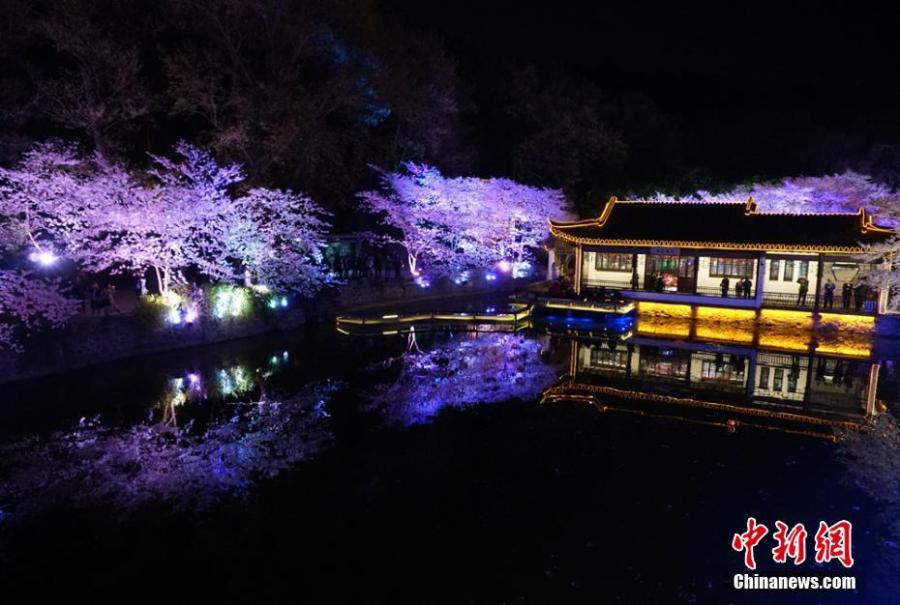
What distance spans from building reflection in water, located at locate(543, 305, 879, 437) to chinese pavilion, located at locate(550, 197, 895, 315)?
2185mm

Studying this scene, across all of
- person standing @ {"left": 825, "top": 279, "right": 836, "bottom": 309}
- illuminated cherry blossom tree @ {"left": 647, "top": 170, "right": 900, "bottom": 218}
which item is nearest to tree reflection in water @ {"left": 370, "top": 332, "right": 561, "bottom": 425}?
person standing @ {"left": 825, "top": 279, "right": 836, "bottom": 309}

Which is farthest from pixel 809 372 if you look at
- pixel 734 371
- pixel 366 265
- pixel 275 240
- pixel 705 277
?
pixel 366 265

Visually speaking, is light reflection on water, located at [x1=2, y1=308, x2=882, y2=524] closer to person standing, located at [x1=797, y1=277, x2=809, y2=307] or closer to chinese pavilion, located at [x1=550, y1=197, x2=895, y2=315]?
person standing, located at [x1=797, y1=277, x2=809, y2=307]

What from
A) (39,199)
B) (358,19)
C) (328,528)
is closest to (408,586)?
(328,528)

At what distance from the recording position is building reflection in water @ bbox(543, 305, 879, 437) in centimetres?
1280

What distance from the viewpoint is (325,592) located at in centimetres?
664

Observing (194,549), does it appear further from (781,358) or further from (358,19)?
(358,19)

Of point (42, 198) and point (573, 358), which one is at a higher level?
point (42, 198)

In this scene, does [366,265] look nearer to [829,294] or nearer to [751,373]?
[751,373]

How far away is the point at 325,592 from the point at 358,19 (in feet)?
82.9

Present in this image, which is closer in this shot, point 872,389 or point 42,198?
point 872,389

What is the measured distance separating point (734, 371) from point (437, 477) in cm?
1017

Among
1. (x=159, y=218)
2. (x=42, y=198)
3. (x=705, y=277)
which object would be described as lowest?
(x=705, y=277)

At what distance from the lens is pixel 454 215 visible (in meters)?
29.7
